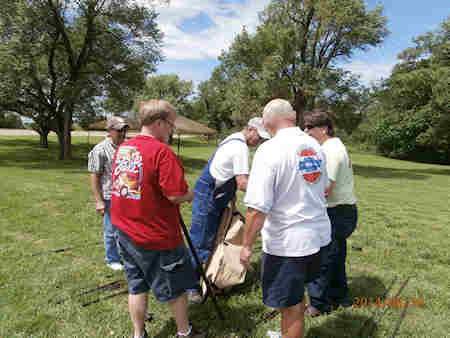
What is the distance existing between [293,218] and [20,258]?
4.24m

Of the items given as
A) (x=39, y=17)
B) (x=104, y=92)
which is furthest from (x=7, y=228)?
(x=104, y=92)

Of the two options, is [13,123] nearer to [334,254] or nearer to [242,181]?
[242,181]

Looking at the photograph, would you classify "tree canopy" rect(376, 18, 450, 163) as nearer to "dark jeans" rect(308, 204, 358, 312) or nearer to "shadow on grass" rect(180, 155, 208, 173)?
"shadow on grass" rect(180, 155, 208, 173)

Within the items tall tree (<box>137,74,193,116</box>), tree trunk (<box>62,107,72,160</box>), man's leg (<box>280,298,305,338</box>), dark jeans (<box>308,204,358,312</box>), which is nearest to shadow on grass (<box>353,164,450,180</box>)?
dark jeans (<box>308,204,358,312</box>)

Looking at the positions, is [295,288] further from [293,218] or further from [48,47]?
[48,47]

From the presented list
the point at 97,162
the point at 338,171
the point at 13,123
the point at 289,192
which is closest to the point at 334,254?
the point at 338,171

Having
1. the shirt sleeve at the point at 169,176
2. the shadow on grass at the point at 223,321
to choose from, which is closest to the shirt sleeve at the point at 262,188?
the shirt sleeve at the point at 169,176

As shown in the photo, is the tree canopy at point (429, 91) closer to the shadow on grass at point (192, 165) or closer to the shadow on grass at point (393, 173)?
the shadow on grass at point (393, 173)

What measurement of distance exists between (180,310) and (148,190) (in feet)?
3.43

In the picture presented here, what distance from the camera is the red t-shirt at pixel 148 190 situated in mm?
2320

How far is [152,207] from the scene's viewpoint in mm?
2373

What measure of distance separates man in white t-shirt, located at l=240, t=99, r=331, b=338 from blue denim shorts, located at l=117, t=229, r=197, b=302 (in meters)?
0.52

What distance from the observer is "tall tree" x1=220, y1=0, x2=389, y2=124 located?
20.3 metres

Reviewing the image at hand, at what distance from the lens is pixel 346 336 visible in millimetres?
3102
